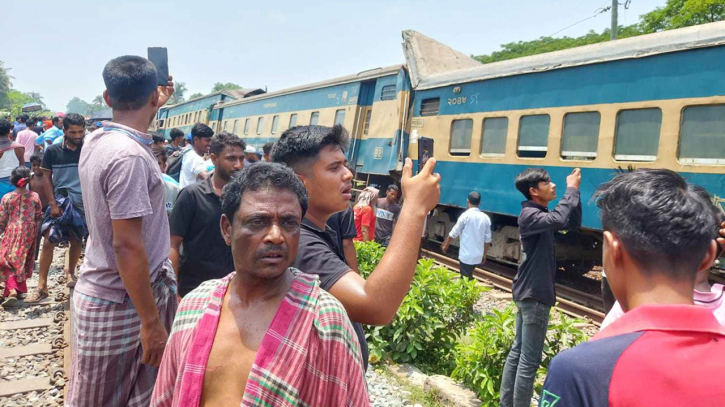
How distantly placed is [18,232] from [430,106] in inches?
292

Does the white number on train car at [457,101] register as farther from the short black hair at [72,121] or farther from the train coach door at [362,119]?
the short black hair at [72,121]

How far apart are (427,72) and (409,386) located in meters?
7.97

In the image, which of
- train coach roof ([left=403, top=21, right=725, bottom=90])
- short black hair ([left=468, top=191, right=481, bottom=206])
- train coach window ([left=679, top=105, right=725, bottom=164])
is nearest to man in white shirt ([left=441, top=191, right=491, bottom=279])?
short black hair ([left=468, top=191, right=481, bottom=206])

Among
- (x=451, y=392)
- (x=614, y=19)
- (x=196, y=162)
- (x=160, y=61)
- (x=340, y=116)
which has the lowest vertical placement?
(x=451, y=392)

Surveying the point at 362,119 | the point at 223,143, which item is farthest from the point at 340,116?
the point at 223,143

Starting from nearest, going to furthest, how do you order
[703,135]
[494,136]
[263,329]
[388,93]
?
[263,329], [703,135], [494,136], [388,93]

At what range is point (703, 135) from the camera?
608cm

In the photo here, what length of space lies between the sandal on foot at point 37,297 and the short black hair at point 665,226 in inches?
248

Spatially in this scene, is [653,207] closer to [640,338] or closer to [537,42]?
[640,338]

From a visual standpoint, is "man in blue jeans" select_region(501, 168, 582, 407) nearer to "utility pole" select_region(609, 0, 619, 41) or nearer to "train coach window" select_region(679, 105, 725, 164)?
"train coach window" select_region(679, 105, 725, 164)

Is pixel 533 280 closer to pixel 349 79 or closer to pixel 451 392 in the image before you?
pixel 451 392

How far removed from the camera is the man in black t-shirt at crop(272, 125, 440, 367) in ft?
5.34

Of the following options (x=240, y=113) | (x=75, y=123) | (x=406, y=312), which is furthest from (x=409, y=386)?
(x=240, y=113)

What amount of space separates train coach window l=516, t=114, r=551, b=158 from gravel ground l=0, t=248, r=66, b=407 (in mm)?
6712
